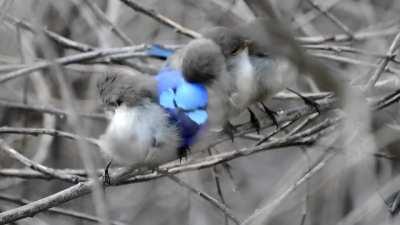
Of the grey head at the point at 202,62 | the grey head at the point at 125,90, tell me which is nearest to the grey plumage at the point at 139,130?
the grey head at the point at 125,90

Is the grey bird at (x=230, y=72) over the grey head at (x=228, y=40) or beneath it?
beneath

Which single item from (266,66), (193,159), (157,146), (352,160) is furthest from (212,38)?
(352,160)

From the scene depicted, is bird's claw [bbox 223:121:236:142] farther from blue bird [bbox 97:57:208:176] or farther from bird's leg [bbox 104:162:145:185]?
bird's leg [bbox 104:162:145:185]

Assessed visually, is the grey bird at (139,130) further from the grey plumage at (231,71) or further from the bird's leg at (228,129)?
the bird's leg at (228,129)

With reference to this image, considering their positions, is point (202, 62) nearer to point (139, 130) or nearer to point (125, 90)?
point (125, 90)

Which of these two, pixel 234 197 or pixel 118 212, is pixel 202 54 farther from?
pixel 234 197

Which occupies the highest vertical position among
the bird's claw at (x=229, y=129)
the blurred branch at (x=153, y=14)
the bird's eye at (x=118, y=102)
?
the blurred branch at (x=153, y=14)
